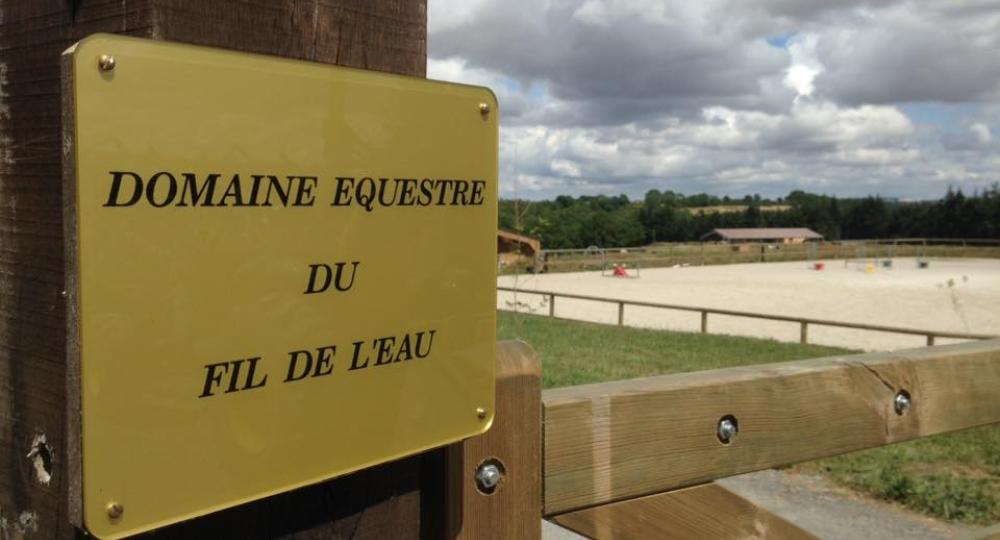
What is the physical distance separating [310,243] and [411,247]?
0.15 metres

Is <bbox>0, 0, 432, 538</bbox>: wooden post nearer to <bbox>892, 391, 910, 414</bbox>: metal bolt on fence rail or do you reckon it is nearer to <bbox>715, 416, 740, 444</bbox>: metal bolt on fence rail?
<bbox>715, 416, 740, 444</bbox>: metal bolt on fence rail

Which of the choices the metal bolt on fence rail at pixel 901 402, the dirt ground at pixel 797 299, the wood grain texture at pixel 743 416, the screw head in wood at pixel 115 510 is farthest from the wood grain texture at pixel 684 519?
the dirt ground at pixel 797 299

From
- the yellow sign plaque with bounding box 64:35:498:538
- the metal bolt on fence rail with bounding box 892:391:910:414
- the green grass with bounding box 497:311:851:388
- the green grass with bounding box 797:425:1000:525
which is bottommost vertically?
the green grass with bounding box 497:311:851:388

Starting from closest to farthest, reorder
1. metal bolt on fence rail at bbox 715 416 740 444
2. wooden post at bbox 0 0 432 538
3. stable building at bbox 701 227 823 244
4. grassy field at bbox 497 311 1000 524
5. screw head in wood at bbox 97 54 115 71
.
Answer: screw head in wood at bbox 97 54 115 71 < wooden post at bbox 0 0 432 538 < metal bolt on fence rail at bbox 715 416 740 444 < grassy field at bbox 497 311 1000 524 < stable building at bbox 701 227 823 244

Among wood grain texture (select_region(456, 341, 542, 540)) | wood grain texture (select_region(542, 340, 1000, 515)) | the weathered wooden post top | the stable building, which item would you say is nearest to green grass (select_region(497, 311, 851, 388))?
wood grain texture (select_region(542, 340, 1000, 515))

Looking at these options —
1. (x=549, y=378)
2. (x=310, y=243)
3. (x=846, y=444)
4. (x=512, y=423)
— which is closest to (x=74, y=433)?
(x=310, y=243)

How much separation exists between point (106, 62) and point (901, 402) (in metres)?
1.76

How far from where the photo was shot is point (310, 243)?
3.04 feet

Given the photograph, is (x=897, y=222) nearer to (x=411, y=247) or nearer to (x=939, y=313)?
(x=939, y=313)

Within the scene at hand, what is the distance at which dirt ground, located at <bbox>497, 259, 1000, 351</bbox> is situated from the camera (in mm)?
18594

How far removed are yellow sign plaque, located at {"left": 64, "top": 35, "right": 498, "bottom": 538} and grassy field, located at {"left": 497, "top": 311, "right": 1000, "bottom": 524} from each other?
4.84m

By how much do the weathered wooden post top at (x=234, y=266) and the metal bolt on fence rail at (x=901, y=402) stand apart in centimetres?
119

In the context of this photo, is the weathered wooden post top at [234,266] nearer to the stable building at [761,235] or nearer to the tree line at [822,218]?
the tree line at [822,218]

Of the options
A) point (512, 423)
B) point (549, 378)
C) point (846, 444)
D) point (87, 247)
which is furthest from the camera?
point (549, 378)
